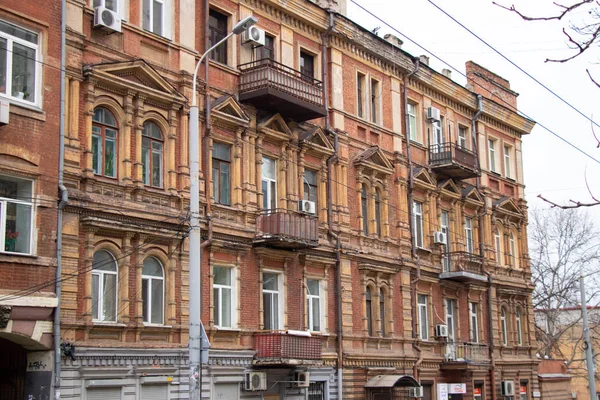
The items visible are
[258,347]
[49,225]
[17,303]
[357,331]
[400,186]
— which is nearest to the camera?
[17,303]

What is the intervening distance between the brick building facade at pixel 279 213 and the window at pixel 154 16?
40 mm

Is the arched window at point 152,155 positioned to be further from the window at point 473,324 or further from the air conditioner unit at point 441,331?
the window at point 473,324

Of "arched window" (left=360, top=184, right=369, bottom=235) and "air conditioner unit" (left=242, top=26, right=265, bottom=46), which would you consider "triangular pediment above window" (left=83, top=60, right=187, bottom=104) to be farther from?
"arched window" (left=360, top=184, right=369, bottom=235)

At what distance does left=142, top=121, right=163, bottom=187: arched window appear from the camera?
67.0 ft

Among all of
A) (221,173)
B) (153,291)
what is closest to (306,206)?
(221,173)

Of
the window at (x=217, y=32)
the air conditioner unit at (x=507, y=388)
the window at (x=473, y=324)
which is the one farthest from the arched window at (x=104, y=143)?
the air conditioner unit at (x=507, y=388)

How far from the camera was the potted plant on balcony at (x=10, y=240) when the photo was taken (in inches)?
659

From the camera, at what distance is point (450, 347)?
3056cm

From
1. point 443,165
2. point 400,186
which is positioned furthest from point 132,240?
point 443,165

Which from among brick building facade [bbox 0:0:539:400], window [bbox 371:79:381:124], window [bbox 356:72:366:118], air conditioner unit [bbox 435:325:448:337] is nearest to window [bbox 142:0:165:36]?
brick building facade [bbox 0:0:539:400]

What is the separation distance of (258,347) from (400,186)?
9533 mm

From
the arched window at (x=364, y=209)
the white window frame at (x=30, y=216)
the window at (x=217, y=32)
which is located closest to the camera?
the white window frame at (x=30, y=216)

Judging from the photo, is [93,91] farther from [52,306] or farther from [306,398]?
[306,398]

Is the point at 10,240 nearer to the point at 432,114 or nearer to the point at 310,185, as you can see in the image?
the point at 310,185
